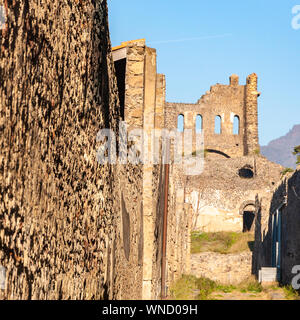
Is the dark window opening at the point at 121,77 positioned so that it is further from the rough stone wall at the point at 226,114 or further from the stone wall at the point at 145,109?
the rough stone wall at the point at 226,114

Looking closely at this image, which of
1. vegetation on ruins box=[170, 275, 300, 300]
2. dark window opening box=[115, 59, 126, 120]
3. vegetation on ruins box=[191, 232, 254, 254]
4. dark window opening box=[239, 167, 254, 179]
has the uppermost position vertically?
dark window opening box=[239, 167, 254, 179]

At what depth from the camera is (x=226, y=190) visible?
32.5 m

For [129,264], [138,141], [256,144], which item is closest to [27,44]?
[129,264]

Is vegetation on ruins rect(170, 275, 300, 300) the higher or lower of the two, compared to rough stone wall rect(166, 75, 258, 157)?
lower

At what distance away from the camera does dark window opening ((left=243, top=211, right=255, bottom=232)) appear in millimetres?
32622

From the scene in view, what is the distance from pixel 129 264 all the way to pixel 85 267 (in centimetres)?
208

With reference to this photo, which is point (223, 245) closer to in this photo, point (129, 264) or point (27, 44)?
point (129, 264)

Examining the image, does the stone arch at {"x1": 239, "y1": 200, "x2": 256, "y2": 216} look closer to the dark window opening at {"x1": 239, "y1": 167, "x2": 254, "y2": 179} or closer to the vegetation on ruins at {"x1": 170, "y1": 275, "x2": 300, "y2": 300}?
the dark window opening at {"x1": 239, "y1": 167, "x2": 254, "y2": 179}

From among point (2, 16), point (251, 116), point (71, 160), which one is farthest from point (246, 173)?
point (2, 16)

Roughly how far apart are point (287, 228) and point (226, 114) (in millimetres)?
26436

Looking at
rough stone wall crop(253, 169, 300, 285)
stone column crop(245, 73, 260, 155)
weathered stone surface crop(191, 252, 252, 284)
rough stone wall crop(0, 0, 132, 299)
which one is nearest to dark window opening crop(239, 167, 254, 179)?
stone column crop(245, 73, 260, 155)

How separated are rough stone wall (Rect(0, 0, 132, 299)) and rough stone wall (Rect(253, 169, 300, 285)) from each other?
40.3ft

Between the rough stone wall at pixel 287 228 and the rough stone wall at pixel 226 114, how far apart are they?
20497 mm

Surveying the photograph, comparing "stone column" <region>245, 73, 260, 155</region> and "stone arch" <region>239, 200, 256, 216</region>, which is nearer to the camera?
"stone arch" <region>239, 200, 256, 216</region>
